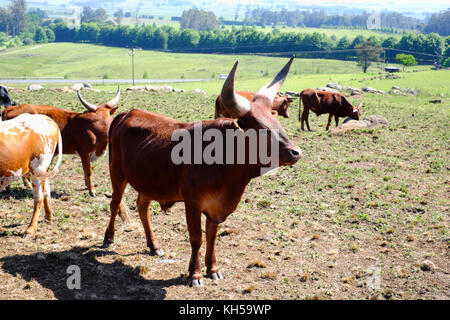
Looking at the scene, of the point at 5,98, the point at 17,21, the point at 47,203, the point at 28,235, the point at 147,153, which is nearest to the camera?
the point at 147,153

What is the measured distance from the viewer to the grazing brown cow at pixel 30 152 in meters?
7.86

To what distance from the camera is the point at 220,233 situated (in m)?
9.12

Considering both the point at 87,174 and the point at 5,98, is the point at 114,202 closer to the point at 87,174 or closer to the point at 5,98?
the point at 87,174

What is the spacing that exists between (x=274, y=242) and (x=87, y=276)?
337 centimetres

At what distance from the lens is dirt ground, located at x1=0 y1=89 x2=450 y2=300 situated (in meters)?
6.96

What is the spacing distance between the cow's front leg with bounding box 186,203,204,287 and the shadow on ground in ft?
0.92

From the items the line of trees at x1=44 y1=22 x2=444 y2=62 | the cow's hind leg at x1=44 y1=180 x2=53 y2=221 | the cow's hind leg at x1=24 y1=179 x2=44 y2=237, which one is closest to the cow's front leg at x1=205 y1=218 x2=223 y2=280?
the cow's hind leg at x1=24 y1=179 x2=44 y2=237

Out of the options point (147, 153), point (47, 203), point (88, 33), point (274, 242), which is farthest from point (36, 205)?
point (88, 33)

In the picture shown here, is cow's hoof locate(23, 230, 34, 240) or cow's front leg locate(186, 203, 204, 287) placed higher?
cow's front leg locate(186, 203, 204, 287)

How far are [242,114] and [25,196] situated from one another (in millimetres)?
6772

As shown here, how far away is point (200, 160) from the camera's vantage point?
6.66m

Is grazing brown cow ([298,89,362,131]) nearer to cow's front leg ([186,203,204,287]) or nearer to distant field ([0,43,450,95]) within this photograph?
cow's front leg ([186,203,204,287])

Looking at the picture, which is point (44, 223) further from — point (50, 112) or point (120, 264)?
point (50, 112)
